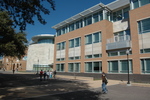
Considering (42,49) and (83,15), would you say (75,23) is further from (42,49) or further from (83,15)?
(42,49)

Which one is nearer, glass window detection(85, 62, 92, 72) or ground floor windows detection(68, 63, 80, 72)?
glass window detection(85, 62, 92, 72)

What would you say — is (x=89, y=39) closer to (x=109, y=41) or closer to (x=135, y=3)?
(x=109, y=41)

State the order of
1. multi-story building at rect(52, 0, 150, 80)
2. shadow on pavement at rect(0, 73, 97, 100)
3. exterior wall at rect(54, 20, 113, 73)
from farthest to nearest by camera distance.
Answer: exterior wall at rect(54, 20, 113, 73)
multi-story building at rect(52, 0, 150, 80)
shadow on pavement at rect(0, 73, 97, 100)

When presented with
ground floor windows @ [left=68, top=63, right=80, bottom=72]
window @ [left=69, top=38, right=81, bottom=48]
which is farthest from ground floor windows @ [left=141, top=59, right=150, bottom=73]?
window @ [left=69, top=38, right=81, bottom=48]

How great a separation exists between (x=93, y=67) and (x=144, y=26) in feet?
40.4

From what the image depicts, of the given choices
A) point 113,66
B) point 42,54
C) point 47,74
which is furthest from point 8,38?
point 42,54

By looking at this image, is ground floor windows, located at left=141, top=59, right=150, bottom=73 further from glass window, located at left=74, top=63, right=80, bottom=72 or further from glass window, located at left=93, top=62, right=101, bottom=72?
glass window, located at left=74, top=63, right=80, bottom=72

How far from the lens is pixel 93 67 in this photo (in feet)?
90.9

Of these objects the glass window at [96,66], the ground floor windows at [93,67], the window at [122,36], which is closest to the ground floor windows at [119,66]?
the ground floor windows at [93,67]

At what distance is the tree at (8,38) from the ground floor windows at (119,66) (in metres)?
16.9

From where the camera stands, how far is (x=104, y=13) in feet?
88.9

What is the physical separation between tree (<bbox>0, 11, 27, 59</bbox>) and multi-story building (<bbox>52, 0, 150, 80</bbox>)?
42.5 ft

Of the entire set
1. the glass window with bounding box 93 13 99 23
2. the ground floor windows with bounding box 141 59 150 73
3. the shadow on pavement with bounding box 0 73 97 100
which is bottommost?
the shadow on pavement with bounding box 0 73 97 100

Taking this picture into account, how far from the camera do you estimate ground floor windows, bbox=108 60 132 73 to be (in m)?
22.2
